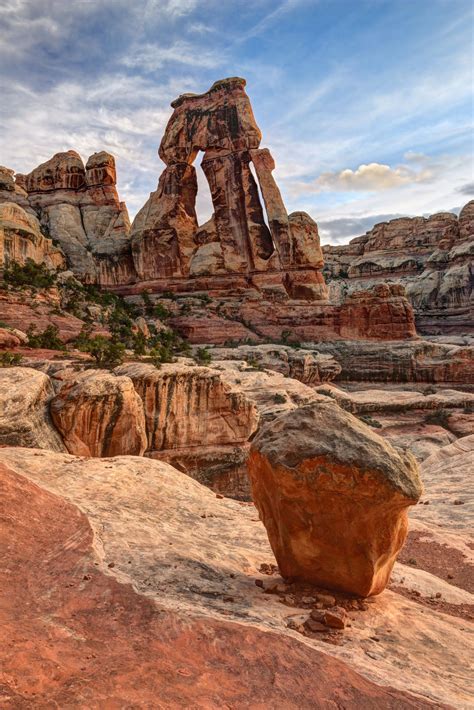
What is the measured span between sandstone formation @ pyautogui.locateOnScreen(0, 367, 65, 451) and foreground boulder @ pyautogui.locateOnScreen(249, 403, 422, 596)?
32.0 feet

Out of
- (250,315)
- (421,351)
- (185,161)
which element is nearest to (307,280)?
(250,315)

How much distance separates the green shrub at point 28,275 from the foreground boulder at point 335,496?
42.6 meters

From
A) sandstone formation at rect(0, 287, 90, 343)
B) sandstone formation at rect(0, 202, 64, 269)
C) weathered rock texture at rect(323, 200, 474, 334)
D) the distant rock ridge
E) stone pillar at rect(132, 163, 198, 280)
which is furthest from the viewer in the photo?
weathered rock texture at rect(323, 200, 474, 334)

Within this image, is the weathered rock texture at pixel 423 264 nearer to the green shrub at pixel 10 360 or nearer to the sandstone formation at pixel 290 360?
the sandstone formation at pixel 290 360

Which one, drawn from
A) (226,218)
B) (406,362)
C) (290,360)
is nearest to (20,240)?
(226,218)

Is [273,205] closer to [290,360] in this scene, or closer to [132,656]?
[290,360]

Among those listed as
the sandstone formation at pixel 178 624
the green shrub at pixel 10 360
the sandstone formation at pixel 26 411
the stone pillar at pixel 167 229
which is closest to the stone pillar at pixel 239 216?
the stone pillar at pixel 167 229

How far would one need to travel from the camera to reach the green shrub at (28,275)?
44.3 m

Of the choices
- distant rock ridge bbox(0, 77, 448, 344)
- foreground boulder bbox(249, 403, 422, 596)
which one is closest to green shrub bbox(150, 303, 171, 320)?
distant rock ridge bbox(0, 77, 448, 344)

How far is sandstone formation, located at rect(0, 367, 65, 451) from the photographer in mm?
14648

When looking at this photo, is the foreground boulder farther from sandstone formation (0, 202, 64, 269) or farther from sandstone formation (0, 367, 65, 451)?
sandstone formation (0, 202, 64, 269)

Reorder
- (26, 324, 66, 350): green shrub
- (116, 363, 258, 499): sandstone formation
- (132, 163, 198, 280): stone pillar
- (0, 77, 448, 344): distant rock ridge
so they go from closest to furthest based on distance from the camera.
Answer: (116, 363, 258, 499): sandstone formation < (26, 324, 66, 350): green shrub < (0, 77, 448, 344): distant rock ridge < (132, 163, 198, 280): stone pillar

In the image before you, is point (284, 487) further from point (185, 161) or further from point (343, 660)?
point (185, 161)

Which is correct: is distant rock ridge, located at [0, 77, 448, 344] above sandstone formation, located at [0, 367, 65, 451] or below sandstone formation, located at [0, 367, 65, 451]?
above
